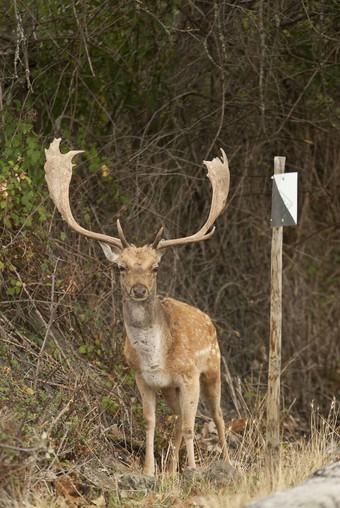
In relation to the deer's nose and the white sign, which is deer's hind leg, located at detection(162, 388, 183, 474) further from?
the white sign

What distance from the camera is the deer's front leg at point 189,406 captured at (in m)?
7.80

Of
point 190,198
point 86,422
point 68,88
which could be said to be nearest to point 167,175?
point 190,198

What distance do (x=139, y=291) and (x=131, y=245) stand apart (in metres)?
0.56

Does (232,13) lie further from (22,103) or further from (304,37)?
(22,103)

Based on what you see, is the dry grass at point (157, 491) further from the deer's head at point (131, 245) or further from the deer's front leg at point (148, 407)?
the deer's head at point (131, 245)

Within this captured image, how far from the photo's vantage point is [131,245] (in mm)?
7820

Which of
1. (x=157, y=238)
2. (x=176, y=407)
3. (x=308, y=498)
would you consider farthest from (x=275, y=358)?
(x=308, y=498)

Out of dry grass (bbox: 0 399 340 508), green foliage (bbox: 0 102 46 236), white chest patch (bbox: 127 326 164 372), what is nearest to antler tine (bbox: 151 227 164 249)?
white chest patch (bbox: 127 326 164 372)

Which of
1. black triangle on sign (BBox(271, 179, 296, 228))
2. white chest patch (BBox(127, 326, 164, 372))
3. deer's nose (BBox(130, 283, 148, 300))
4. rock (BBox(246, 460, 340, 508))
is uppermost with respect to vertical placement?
black triangle on sign (BBox(271, 179, 296, 228))

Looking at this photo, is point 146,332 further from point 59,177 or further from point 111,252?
point 59,177

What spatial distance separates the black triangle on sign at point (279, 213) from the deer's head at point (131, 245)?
60cm

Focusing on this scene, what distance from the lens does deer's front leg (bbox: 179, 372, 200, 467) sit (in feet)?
25.6

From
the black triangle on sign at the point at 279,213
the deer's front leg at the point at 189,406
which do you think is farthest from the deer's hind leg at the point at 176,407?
the black triangle on sign at the point at 279,213

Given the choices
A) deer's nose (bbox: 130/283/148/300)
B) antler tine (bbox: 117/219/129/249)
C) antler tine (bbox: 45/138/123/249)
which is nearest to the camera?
deer's nose (bbox: 130/283/148/300)
